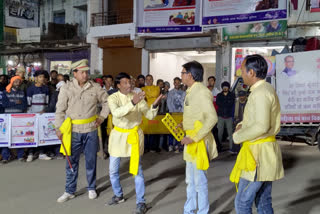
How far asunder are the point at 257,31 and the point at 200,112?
9493mm

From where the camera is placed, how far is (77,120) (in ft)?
15.4

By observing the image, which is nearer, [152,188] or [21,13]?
[152,188]

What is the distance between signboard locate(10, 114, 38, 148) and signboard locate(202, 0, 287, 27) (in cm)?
704

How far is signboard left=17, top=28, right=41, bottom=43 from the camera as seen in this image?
17.3 metres

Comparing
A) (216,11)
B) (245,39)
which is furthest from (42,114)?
(245,39)

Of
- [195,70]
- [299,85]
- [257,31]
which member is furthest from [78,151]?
[257,31]

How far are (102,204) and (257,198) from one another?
2356 millimetres

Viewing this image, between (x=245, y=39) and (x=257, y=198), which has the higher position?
(x=245, y=39)

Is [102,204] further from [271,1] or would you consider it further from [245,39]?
[245,39]

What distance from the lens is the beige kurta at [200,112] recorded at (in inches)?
137

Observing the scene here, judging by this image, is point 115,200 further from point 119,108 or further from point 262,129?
point 262,129

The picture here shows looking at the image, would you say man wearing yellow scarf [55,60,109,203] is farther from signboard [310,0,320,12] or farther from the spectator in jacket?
signboard [310,0,320,12]

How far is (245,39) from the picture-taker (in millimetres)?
12398

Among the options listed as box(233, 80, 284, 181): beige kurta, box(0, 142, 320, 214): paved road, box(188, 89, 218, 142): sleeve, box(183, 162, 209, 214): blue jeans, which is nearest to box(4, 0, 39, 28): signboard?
box(0, 142, 320, 214): paved road
